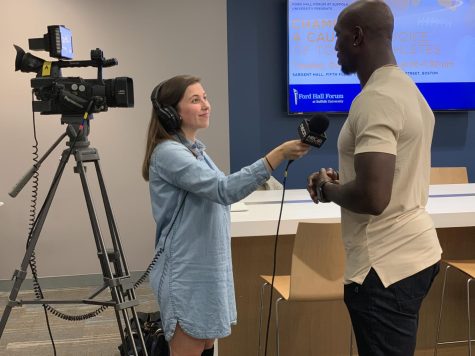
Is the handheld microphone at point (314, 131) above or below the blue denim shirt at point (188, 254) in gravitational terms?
above

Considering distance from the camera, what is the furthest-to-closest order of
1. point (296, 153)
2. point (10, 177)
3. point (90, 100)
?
point (10, 177) → point (90, 100) → point (296, 153)

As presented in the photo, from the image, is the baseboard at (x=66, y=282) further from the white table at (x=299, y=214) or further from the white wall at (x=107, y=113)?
the white table at (x=299, y=214)

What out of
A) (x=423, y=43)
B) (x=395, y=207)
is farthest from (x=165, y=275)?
(x=423, y=43)

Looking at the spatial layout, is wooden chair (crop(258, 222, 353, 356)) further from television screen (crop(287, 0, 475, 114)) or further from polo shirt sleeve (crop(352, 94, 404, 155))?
television screen (crop(287, 0, 475, 114))

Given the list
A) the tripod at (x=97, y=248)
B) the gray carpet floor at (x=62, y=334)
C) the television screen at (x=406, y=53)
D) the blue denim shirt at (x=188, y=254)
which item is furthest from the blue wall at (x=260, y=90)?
the blue denim shirt at (x=188, y=254)

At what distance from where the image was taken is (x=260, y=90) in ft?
15.3

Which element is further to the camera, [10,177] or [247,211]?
[10,177]

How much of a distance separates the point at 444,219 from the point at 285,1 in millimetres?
2707

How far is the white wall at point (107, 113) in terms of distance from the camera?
4230 mm

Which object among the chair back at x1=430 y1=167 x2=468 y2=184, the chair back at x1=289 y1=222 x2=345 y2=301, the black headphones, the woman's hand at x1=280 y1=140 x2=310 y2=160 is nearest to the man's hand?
the woman's hand at x1=280 y1=140 x2=310 y2=160

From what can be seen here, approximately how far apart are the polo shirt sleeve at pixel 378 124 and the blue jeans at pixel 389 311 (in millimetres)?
313

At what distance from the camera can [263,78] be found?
466cm

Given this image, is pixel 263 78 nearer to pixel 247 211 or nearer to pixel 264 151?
pixel 264 151

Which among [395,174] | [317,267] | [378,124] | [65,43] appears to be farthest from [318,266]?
[65,43]
